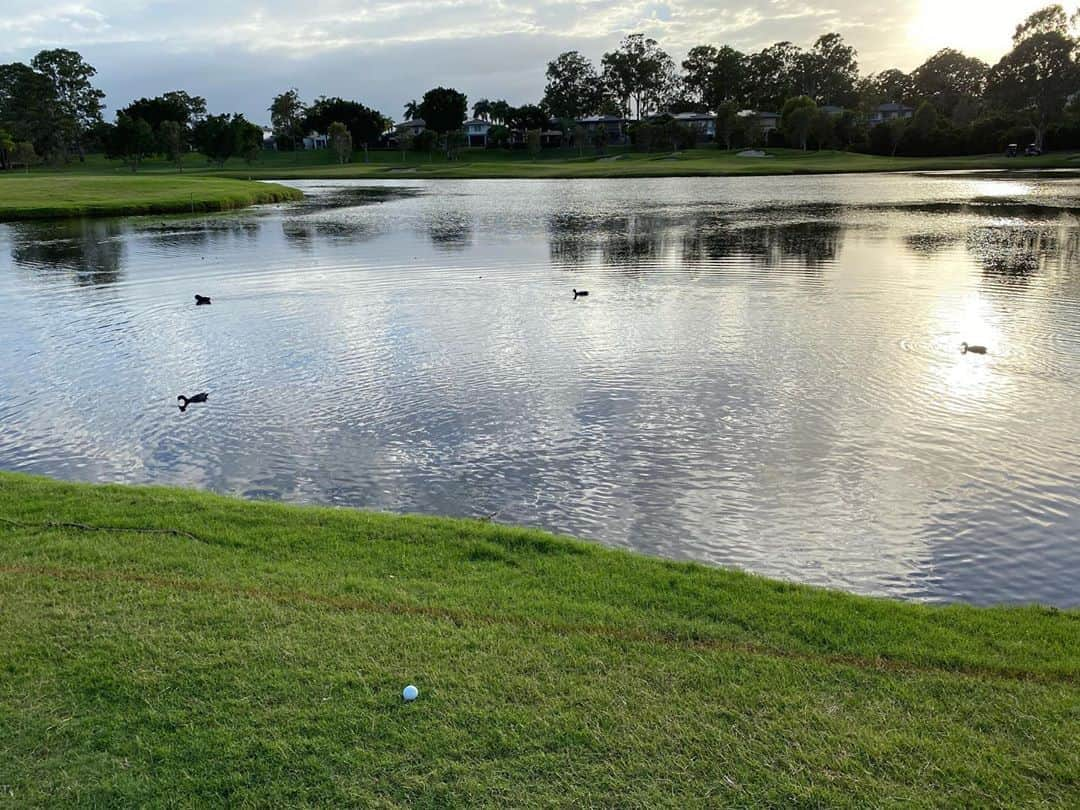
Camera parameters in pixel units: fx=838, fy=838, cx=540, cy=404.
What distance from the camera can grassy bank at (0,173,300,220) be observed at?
54.5 m

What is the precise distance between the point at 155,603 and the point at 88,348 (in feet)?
47.7

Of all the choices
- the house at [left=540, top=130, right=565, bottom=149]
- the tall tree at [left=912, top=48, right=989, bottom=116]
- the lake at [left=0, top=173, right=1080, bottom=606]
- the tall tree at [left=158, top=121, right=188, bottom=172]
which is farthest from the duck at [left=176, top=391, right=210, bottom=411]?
the tall tree at [left=912, top=48, right=989, bottom=116]

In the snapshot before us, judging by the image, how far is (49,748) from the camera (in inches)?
213

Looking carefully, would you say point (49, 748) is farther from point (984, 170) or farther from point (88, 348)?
point (984, 170)

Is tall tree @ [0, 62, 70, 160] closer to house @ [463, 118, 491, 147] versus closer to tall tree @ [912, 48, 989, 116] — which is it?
house @ [463, 118, 491, 147]

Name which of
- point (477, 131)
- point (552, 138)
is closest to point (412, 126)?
point (477, 131)

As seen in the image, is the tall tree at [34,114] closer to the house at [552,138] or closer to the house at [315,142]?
the house at [315,142]

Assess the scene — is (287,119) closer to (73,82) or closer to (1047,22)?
(73,82)

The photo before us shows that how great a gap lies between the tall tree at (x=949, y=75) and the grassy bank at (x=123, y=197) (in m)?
146

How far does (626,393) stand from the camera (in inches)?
599

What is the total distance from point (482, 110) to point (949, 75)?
9786cm

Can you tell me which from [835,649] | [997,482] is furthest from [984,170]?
[835,649]

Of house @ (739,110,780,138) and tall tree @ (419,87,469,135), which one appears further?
tall tree @ (419,87,469,135)

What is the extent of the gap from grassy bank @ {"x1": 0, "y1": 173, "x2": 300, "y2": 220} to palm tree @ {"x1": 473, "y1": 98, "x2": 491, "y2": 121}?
113261mm
